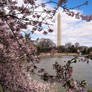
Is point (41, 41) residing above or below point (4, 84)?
above

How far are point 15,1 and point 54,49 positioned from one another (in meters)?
1.35

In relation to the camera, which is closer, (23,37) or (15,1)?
(23,37)

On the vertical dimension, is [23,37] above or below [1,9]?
below

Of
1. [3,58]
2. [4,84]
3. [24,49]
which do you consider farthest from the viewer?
[4,84]

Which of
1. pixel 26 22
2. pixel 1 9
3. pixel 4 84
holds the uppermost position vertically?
pixel 1 9

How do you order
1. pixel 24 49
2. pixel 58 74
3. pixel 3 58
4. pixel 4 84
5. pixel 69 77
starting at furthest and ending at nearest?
pixel 4 84
pixel 3 58
pixel 24 49
pixel 58 74
pixel 69 77

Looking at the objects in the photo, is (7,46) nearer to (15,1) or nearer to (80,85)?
(15,1)

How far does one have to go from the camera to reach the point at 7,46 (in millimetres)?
3371

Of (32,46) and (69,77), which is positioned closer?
(69,77)

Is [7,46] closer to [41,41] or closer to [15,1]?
[41,41]

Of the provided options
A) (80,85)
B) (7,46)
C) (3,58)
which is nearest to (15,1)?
(7,46)

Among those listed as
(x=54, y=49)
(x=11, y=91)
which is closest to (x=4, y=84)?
(x=11, y=91)

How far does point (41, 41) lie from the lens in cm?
320

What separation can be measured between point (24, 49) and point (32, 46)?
0.21 metres
